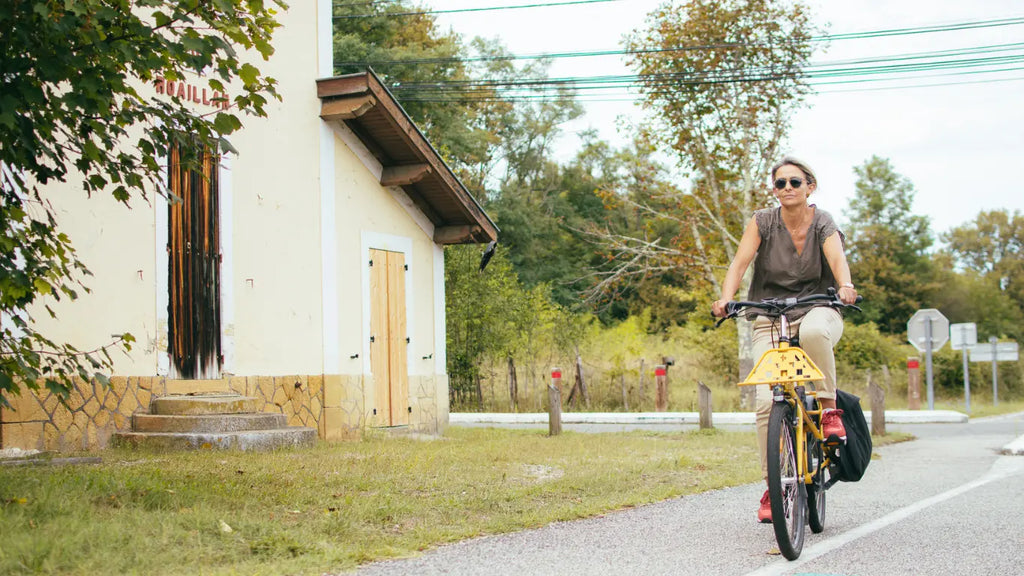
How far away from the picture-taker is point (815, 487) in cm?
601

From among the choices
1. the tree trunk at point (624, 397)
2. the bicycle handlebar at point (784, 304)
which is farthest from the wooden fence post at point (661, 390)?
the bicycle handlebar at point (784, 304)

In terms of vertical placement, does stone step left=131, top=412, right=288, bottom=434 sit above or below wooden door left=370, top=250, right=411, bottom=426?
below

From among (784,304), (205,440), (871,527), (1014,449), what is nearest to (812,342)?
(784,304)

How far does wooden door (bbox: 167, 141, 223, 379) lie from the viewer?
1165 centimetres

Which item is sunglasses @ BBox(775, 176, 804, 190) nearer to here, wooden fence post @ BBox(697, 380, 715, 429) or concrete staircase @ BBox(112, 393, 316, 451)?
concrete staircase @ BBox(112, 393, 316, 451)

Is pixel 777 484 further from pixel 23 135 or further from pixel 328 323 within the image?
pixel 328 323

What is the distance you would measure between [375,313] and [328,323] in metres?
1.05

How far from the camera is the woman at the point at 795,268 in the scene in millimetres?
6000

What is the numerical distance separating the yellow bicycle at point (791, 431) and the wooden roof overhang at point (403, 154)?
8.48 m

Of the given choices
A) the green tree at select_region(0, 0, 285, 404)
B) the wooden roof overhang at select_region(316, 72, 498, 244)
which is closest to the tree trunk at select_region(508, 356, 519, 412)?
the wooden roof overhang at select_region(316, 72, 498, 244)

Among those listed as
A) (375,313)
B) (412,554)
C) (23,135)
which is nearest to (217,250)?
(375,313)

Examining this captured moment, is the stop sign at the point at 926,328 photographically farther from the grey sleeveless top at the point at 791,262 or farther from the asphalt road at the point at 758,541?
the grey sleeveless top at the point at 791,262

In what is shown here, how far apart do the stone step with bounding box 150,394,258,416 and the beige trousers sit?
713 cm

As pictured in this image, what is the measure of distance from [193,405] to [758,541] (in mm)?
7177
